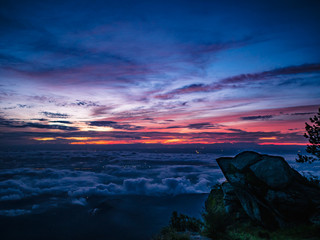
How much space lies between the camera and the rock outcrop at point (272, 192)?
6875 millimetres

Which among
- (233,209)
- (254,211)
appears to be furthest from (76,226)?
(254,211)

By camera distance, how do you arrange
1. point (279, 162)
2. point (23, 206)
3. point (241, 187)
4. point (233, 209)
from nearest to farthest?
point (279, 162)
point (241, 187)
point (233, 209)
point (23, 206)

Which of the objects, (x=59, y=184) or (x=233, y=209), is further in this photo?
(x=59, y=184)

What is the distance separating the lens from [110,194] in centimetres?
3419

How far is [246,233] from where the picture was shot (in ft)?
23.2

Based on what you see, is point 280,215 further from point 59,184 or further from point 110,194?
point 59,184

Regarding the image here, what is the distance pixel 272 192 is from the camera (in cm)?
716

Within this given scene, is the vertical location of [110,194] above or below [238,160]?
below

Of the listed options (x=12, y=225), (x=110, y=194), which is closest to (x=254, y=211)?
(x=12, y=225)

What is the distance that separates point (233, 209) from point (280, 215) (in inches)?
94.0

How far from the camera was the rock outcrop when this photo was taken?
688 cm

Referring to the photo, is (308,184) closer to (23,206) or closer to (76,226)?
(76,226)

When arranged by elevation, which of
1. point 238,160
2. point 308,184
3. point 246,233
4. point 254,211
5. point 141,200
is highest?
point 238,160

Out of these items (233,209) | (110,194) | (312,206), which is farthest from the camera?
(110,194)
